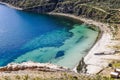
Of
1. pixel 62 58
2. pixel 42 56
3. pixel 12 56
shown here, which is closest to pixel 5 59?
pixel 12 56

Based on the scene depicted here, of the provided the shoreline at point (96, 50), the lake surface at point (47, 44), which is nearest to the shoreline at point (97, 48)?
the shoreline at point (96, 50)

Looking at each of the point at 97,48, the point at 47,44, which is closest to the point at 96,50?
the point at 97,48

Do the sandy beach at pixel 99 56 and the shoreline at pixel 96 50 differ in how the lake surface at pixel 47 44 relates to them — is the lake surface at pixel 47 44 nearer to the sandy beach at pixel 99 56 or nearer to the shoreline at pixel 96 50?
the shoreline at pixel 96 50

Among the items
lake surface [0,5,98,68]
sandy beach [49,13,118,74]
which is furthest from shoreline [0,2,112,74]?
lake surface [0,5,98,68]

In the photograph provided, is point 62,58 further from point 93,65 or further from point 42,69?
point 42,69

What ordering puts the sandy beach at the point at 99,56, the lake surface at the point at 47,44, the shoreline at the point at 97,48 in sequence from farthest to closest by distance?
the lake surface at the point at 47,44 → the sandy beach at the point at 99,56 → the shoreline at the point at 97,48

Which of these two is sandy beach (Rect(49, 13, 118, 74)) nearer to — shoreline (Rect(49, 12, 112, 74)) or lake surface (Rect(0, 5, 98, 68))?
shoreline (Rect(49, 12, 112, 74))

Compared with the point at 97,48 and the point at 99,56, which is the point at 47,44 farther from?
the point at 99,56

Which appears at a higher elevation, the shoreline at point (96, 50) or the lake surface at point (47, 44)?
the shoreline at point (96, 50)

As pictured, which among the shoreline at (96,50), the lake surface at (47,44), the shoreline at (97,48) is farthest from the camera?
the lake surface at (47,44)
